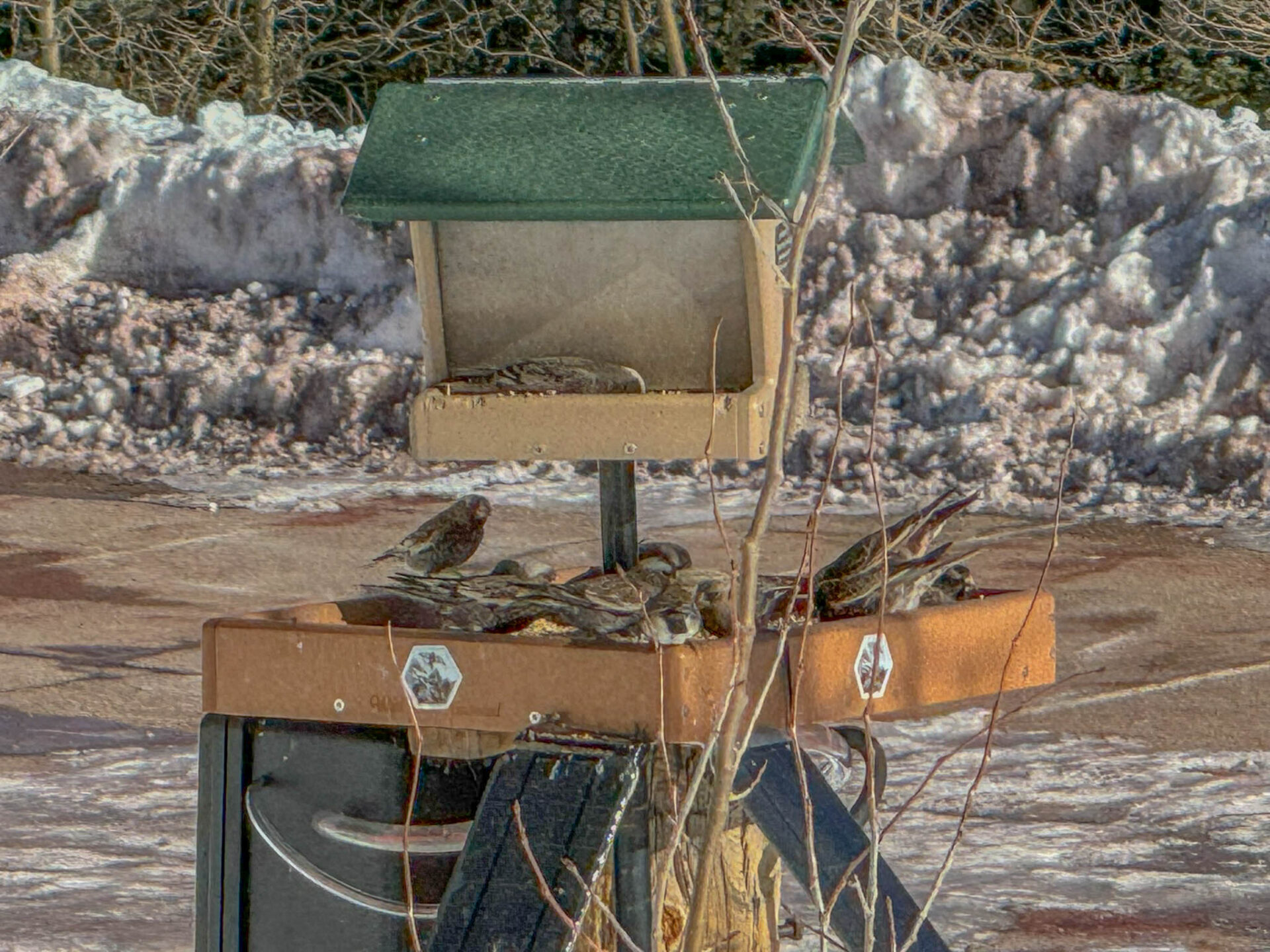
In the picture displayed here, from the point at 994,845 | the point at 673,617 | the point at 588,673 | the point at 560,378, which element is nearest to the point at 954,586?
the point at 673,617

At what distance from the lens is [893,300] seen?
31.4 ft

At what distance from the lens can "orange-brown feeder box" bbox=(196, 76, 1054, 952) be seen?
2.34 metres

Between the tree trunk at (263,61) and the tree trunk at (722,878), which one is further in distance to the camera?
the tree trunk at (263,61)

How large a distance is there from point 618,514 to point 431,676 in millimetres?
616

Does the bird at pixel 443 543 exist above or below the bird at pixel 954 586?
above

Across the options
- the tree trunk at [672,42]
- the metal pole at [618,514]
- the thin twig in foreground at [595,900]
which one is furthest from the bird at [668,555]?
the tree trunk at [672,42]

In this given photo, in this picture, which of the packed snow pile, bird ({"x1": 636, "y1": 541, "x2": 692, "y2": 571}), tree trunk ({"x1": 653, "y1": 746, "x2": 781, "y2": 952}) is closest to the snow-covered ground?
tree trunk ({"x1": 653, "y1": 746, "x2": 781, "y2": 952})

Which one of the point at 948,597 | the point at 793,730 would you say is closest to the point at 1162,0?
the point at 948,597

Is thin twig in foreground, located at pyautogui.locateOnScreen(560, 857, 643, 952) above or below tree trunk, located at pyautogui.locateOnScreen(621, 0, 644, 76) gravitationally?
below

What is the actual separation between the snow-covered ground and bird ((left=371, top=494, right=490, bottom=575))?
1.33 meters

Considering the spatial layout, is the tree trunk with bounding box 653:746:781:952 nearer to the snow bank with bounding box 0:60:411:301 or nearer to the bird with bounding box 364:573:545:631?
the bird with bounding box 364:573:545:631

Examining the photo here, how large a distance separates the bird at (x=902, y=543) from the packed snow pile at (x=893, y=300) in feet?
18.4

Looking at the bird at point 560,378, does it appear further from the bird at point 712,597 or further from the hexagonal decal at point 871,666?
the hexagonal decal at point 871,666

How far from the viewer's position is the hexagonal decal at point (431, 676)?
2.42m
